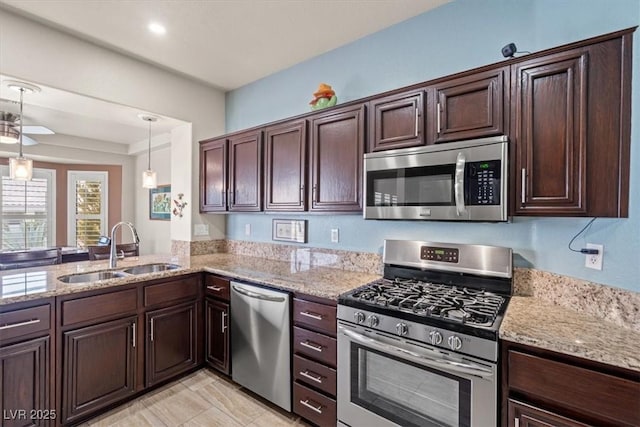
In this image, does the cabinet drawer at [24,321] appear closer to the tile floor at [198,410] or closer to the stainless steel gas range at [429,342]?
the tile floor at [198,410]

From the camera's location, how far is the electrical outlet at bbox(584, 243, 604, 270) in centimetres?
146

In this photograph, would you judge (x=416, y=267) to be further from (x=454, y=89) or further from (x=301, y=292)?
(x=454, y=89)

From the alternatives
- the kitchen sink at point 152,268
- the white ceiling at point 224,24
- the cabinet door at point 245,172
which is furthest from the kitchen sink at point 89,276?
the white ceiling at point 224,24

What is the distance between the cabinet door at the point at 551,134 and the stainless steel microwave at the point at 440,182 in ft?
0.30

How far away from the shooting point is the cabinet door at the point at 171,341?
2.33 m

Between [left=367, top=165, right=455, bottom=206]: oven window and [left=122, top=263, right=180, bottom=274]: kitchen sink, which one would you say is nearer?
[left=367, top=165, right=455, bottom=206]: oven window

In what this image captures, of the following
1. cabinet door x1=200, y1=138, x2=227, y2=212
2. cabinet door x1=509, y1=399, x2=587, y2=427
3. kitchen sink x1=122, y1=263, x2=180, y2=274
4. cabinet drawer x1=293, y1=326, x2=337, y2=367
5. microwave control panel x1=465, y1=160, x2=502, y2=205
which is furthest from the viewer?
cabinet door x1=200, y1=138, x2=227, y2=212

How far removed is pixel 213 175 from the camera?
3.22 metres

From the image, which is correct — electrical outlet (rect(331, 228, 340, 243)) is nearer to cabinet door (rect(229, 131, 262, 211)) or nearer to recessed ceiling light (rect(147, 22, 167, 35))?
cabinet door (rect(229, 131, 262, 211))

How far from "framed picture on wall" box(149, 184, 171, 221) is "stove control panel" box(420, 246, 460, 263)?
4.49m

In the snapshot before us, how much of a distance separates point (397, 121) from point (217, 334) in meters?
2.19

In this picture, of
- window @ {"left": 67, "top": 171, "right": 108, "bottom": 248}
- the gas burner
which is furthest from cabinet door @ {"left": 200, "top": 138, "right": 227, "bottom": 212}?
window @ {"left": 67, "top": 171, "right": 108, "bottom": 248}

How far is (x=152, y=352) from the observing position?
234 cm

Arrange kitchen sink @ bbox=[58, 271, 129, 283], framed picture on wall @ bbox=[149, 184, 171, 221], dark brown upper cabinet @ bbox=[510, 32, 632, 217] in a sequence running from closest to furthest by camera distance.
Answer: dark brown upper cabinet @ bbox=[510, 32, 632, 217], kitchen sink @ bbox=[58, 271, 129, 283], framed picture on wall @ bbox=[149, 184, 171, 221]
